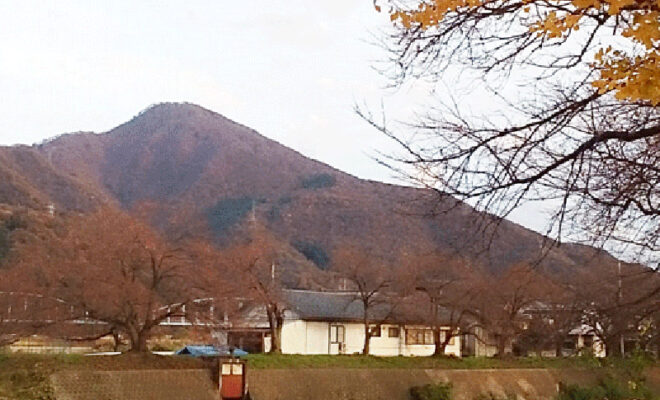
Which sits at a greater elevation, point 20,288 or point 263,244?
point 263,244

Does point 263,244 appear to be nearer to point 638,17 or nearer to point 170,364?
point 170,364

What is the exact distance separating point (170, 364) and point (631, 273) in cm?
1595

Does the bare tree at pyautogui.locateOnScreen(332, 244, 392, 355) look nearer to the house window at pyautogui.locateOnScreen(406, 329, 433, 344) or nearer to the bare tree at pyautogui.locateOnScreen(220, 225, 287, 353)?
the bare tree at pyautogui.locateOnScreen(220, 225, 287, 353)

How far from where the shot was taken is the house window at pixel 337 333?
32.4 meters

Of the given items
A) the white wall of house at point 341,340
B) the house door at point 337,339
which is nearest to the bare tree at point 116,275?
the white wall of house at point 341,340

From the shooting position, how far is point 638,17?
145 inches

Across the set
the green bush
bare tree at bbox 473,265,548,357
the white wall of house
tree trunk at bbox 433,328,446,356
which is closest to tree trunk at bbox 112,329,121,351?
the green bush

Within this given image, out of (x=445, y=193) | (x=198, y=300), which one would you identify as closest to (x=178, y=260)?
(x=198, y=300)

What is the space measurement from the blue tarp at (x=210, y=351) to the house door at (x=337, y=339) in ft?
23.1

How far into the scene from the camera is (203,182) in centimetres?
6094

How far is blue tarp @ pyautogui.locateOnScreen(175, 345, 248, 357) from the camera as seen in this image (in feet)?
74.6

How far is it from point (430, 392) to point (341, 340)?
8518mm

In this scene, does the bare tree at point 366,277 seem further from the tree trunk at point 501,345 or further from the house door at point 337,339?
the tree trunk at point 501,345

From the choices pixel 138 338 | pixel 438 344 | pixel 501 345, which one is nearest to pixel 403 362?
pixel 438 344
